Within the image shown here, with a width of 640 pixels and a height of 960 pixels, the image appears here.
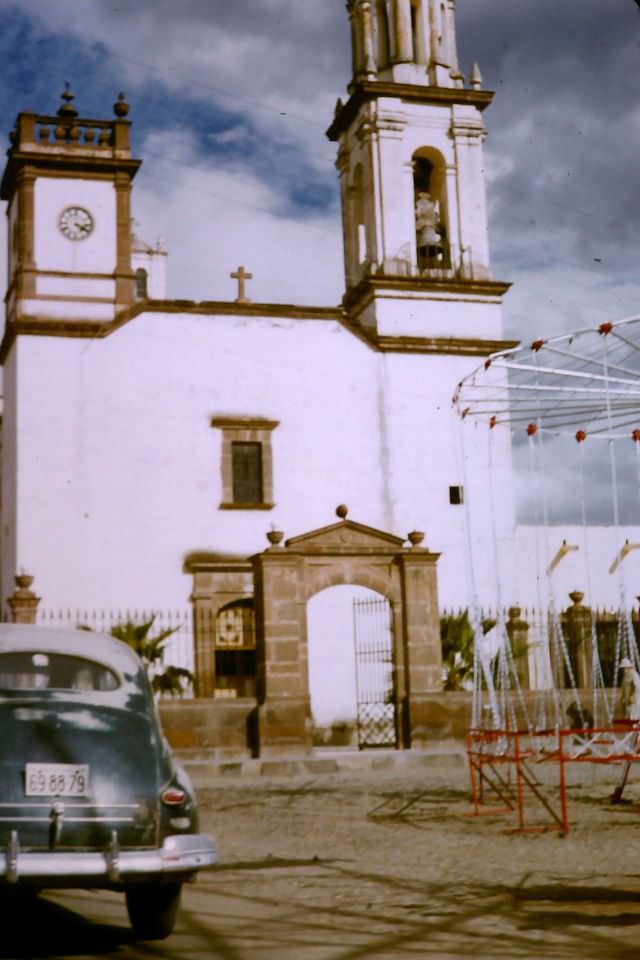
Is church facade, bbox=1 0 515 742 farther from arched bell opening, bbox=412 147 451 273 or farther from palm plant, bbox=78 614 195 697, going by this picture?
palm plant, bbox=78 614 195 697

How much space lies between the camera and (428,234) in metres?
31.4

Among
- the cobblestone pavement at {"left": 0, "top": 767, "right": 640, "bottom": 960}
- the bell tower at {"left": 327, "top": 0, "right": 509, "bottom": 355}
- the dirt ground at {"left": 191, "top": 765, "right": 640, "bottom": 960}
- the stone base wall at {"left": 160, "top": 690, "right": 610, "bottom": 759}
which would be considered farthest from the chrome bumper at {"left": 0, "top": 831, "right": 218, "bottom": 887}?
the bell tower at {"left": 327, "top": 0, "right": 509, "bottom": 355}

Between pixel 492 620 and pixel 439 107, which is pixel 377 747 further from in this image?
pixel 439 107

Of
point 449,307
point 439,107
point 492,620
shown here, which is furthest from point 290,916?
point 439,107

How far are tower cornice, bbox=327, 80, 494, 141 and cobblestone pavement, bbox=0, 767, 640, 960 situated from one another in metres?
22.1

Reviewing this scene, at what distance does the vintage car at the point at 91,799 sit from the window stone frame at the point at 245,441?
21872 mm

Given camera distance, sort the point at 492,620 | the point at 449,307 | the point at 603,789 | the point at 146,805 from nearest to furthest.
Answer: the point at 146,805
the point at 603,789
the point at 492,620
the point at 449,307

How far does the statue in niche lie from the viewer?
3142 cm

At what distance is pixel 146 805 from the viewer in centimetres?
651

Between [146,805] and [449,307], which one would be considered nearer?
[146,805]

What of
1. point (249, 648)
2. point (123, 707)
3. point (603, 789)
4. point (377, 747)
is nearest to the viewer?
point (123, 707)

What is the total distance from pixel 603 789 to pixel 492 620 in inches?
433

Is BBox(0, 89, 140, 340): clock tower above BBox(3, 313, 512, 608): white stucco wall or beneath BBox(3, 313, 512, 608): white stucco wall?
above

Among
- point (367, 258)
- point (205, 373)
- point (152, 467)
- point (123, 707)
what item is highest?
point (367, 258)
